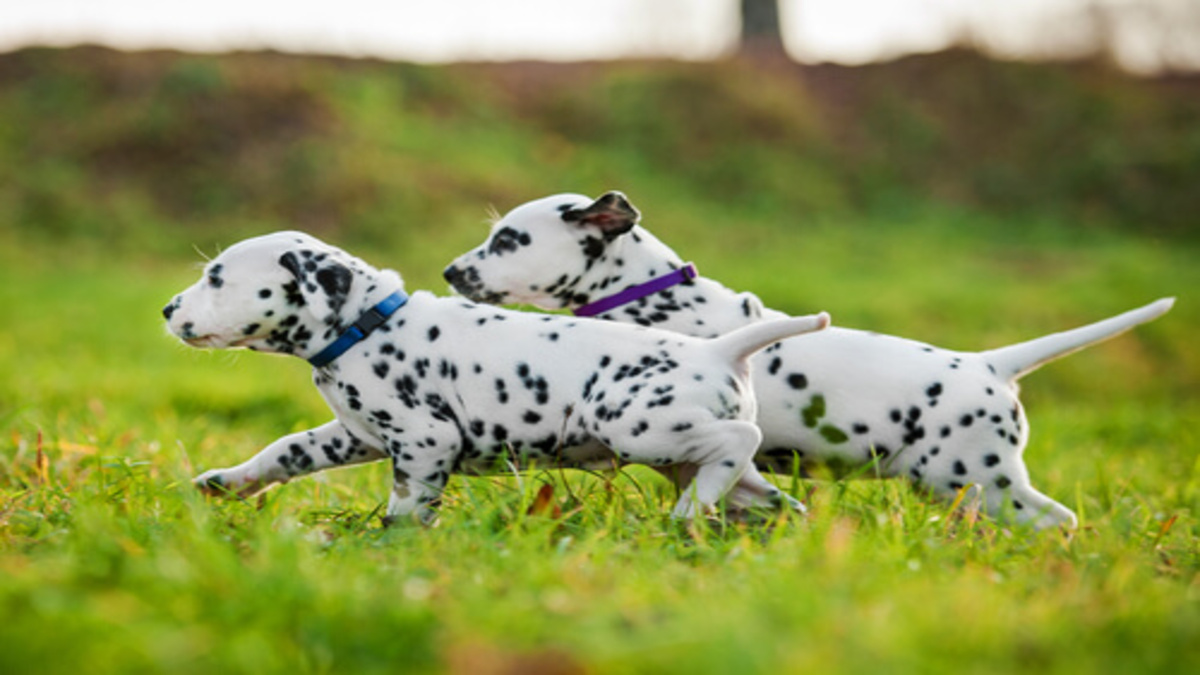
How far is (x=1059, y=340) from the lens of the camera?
4.83 metres

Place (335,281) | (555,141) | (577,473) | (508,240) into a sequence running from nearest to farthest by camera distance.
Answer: (335,281) → (577,473) → (508,240) → (555,141)

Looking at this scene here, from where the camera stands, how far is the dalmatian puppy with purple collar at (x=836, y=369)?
15.3 feet

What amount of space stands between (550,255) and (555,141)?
1629 cm

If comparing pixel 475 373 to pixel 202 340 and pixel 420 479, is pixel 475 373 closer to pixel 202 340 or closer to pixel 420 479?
pixel 420 479

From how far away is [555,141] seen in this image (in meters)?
21.2

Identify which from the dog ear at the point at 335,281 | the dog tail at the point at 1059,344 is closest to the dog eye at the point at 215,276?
the dog ear at the point at 335,281

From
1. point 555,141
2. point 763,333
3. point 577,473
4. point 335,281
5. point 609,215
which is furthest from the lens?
point 555,141

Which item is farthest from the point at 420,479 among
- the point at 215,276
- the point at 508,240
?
the point at 508,240

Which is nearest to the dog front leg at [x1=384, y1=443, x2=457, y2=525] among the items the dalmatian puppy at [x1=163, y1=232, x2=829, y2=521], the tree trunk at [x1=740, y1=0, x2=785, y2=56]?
the dalmatian puppy at [x1=163, y1=232, x2=829, y2=521]

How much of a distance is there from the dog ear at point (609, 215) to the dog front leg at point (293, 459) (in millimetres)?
1437

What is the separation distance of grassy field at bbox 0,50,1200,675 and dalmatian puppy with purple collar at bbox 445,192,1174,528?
0.92ft

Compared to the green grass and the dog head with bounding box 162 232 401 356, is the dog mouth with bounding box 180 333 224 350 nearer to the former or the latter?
the dog head with bounding box 162 232 401 356

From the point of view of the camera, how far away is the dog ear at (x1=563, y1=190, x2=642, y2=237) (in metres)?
5.13

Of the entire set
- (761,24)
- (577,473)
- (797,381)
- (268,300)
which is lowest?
(577,473)
